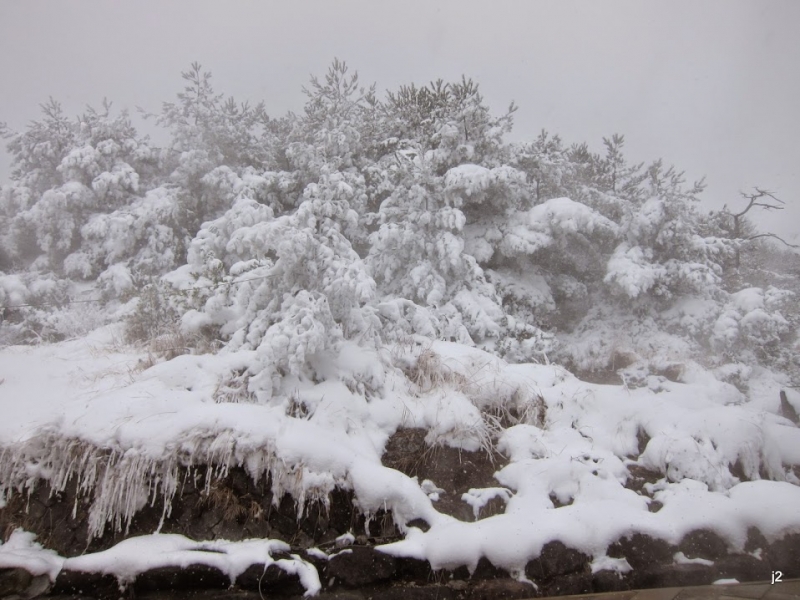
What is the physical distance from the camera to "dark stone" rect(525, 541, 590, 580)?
279 centimetres

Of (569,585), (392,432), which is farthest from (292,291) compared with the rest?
(569,585)

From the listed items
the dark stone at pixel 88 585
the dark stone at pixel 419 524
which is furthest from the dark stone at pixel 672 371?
the dark stone at pixel 88 585

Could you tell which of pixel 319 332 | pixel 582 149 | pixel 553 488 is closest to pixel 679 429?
pixel 553 488

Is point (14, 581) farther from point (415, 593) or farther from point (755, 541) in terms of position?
point (755, 541)

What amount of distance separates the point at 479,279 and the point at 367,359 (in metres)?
4.26

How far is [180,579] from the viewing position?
2730mm

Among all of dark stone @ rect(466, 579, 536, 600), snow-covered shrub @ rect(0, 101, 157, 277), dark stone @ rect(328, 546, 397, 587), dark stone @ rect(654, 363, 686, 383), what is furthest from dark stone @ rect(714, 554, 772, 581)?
snow-covered shrub @ rect(0, 101, 157, 277)

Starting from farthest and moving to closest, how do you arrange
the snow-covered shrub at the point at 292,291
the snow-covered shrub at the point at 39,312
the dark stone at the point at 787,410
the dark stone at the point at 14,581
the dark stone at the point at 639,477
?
1. the snow-covered shrub at the point at 39,312
2. the dark stone at the point at 787,410
3. the snow-covered shrub at the point at 292,291
4. the dark stone at the point at 639,477
5. the dark stone at the point at 14,581

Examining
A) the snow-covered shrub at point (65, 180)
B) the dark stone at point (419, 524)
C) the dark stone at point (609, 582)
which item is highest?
the snow-covered shrub at point (65, 180)

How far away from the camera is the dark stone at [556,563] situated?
2.79 metres

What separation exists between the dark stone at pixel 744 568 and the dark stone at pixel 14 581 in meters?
4.60

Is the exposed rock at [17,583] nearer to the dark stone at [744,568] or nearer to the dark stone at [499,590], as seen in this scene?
the dark stone at [499,590]

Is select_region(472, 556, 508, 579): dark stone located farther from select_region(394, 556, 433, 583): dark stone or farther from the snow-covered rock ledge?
select_region(394, 556, 433, 583): dark stone

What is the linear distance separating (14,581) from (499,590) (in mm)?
3170
